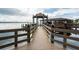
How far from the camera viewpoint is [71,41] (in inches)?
165

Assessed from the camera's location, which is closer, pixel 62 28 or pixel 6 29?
pixel 6 29

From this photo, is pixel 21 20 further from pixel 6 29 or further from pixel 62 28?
pixel 62 28

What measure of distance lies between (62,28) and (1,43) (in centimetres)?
156
